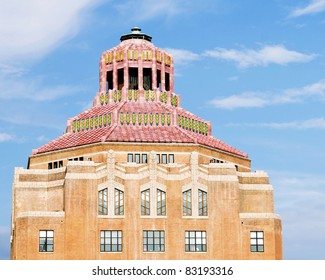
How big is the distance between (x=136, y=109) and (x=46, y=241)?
24131 mm

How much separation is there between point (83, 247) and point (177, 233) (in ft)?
34.2

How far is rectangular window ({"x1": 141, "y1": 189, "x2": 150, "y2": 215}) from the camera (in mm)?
119625

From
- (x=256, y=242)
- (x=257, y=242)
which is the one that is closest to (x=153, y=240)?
(x=256, y=242)

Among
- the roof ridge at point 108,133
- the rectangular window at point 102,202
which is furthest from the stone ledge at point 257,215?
the roof ridge at point 108,133

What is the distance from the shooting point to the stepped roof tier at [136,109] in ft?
424

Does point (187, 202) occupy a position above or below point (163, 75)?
below

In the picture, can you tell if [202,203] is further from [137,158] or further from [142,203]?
[137,158]

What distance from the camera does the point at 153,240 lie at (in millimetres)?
118938

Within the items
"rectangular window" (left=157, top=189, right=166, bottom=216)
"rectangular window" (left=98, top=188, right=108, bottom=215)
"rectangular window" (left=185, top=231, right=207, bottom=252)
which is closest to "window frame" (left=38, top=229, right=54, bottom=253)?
"rectangular window" (left=98, top=188, right=108, bottom=215)

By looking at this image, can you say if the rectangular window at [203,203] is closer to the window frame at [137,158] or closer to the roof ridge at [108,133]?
the window frame at [137,158]

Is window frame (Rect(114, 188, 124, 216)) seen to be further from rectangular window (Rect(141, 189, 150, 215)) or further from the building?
rectangular window (Rect(141, 189, 150, 215))

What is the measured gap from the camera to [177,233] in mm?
119125
